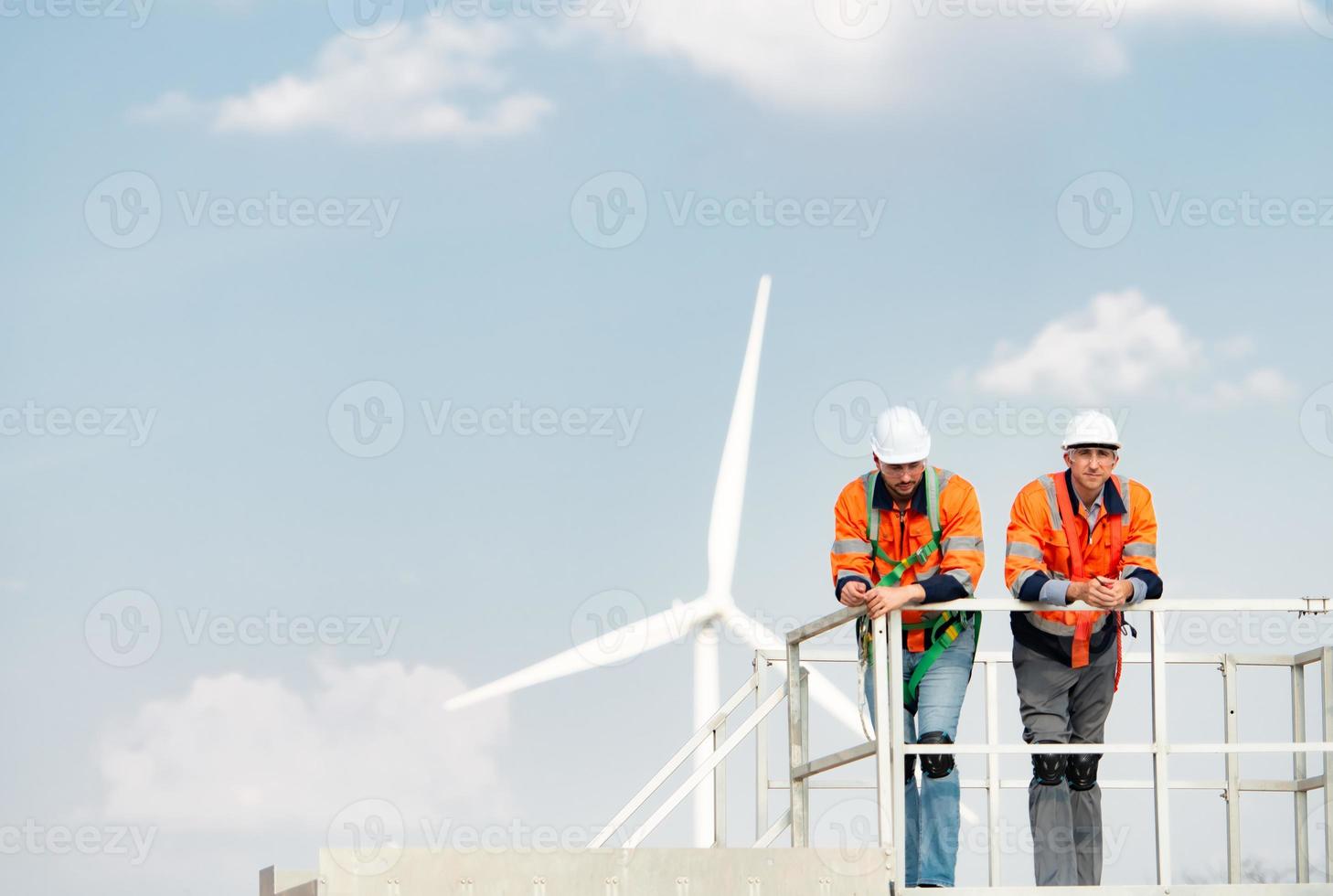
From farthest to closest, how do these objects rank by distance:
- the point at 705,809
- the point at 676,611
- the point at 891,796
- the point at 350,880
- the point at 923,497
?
the point at 676,611 → the point at 705,809 → the point at 923,497 → the point at 891,796 → the point at 350,880

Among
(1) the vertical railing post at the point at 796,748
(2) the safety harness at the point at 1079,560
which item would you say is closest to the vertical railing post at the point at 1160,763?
(2) the safety harness at the point at 1079,560

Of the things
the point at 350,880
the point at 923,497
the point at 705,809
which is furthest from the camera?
the point at 705,809

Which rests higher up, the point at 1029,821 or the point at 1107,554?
the point at 1107,554

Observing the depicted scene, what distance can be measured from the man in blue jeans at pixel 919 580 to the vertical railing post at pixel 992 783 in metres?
2.57

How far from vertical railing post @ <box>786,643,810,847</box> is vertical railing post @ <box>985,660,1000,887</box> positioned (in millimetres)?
1782

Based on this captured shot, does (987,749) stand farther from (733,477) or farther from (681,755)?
(733,477)

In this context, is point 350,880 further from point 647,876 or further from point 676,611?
point 676,611

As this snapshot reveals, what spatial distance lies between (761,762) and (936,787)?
451 centimetres

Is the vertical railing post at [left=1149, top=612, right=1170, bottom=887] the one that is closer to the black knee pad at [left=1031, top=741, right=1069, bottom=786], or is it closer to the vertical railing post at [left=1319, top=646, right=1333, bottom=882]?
the black knee pad at [left=1031, top=741, right=1069, bottom=786]

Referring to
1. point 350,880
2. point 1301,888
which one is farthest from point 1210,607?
point 350,880

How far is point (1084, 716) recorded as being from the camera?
1355 centimetres

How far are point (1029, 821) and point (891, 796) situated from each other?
→ 5.53 ft

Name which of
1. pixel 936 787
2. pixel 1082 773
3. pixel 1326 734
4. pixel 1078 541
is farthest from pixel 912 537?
pixel 1326 734

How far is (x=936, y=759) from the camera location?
12578 millimetres
